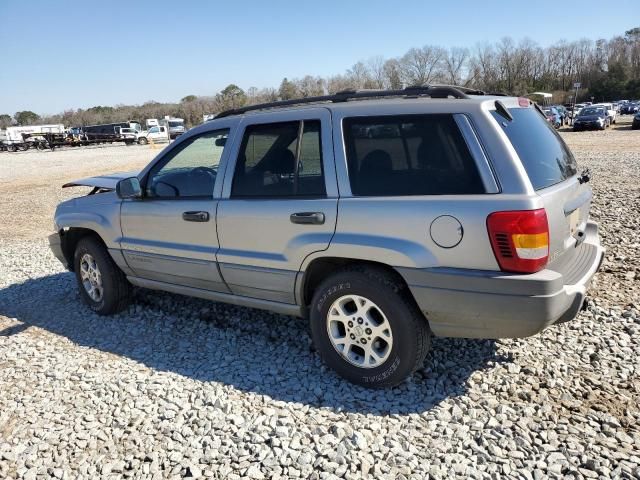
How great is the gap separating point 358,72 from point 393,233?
349ft

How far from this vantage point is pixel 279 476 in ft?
8.57

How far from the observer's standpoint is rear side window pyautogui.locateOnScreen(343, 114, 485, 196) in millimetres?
2936

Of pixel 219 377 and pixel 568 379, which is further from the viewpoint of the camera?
pixel 219 377

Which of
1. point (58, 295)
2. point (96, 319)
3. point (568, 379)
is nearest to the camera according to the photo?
point (568, 379)

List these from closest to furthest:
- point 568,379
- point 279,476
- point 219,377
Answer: point 279,476
point 568,379
point 219,377

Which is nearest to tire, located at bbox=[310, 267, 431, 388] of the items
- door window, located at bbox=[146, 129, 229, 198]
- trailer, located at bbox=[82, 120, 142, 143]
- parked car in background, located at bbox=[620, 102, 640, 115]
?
door window, located at bbox=[146, 129, 229, 198]

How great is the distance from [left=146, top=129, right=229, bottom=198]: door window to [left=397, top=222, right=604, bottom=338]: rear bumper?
188 centimetres

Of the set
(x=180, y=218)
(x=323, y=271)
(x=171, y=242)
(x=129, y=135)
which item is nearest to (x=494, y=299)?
(x=323, y=271)

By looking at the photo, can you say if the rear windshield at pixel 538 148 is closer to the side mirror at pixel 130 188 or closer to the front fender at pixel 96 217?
the side mirror at pixel 130 188

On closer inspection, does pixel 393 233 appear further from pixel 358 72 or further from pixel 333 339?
pixel 358 72

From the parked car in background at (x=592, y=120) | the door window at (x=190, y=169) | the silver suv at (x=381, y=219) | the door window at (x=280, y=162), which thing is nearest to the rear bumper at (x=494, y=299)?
the silver suv at (x=381, y=219)

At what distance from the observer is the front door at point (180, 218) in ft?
13.1

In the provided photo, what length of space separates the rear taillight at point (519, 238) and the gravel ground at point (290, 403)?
3.16ft

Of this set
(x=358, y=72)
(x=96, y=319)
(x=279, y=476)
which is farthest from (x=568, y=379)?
(x=358, y=72)
